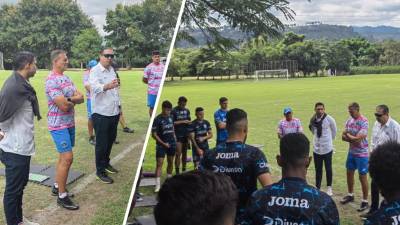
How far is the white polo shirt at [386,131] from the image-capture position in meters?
2.69

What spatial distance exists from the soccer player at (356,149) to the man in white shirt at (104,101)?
1499 millimetres

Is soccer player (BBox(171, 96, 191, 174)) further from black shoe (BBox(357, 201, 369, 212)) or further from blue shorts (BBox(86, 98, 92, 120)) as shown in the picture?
black shoe (BBox(357, 201, 369, 212))

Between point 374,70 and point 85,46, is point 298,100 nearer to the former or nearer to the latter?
point 374,70

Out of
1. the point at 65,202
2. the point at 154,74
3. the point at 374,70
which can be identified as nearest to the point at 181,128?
the point at 154,74

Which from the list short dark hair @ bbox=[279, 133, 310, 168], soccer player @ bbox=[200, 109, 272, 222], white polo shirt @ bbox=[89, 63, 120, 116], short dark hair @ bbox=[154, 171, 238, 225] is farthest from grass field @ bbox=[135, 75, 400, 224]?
short dark hair @ bbox=[154, 171, 238, 225]

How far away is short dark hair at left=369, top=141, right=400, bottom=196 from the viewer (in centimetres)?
187

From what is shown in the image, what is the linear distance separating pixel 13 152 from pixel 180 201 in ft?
7.00

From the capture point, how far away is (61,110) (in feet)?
9.40

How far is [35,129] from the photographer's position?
2844 mm

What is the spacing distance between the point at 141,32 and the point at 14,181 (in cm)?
128

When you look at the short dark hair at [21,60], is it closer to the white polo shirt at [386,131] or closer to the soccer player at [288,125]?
the soccer player at [288,125]

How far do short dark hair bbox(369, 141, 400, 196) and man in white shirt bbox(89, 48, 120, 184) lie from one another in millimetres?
1463

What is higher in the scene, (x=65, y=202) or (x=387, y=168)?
(x=387, y=168)

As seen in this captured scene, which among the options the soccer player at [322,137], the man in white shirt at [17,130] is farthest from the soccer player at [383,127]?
the man in white shirt at [17,130]
